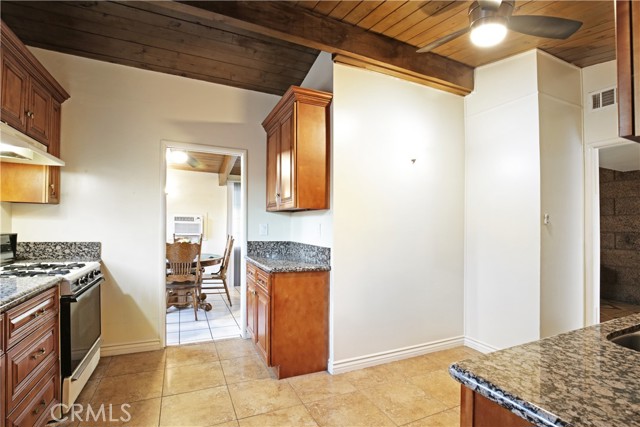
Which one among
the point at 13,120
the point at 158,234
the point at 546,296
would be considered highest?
the point at 13,120

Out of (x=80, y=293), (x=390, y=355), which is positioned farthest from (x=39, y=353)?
(x=390, y=355)

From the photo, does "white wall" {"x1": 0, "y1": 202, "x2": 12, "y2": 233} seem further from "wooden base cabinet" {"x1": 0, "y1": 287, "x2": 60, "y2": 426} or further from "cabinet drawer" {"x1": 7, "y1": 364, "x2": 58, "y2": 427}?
"cabinet drawer" {"x1": 7, "y1": 364, "x2": 58, "y2": 427}

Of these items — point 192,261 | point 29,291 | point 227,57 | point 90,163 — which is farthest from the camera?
point 192,261

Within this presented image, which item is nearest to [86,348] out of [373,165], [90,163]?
[90,163]

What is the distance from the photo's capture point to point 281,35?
2.31m

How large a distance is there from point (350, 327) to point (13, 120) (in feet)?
9.32

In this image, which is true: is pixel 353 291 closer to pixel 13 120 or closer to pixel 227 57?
pixel 227 57

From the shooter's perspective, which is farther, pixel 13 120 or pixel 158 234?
pixel 158 234

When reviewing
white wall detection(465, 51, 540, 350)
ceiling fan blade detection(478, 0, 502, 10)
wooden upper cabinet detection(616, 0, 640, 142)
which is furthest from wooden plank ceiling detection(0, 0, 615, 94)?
wooden upper cabinet detection(616, 0, 640, 142)

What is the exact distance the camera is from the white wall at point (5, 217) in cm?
254

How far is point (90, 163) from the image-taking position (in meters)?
2.87

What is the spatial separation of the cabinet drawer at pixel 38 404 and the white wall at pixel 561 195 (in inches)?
137

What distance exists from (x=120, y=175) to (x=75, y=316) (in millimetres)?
1399

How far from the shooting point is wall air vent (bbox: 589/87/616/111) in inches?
111
